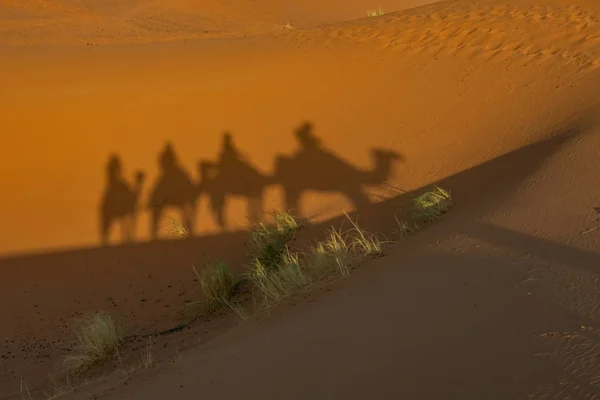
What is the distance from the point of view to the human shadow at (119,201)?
33.4 ft

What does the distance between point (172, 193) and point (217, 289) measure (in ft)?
10.2

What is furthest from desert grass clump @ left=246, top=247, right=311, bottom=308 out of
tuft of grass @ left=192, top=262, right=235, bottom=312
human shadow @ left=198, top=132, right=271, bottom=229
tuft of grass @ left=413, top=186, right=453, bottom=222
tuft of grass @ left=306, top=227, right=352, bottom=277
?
human shadow @ left=198, top=132, right=271, bottom=229

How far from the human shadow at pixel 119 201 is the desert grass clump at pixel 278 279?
112 inches

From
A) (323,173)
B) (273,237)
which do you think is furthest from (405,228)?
(323,173)

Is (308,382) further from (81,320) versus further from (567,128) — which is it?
(567,128)

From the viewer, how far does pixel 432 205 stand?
7840 millimetres

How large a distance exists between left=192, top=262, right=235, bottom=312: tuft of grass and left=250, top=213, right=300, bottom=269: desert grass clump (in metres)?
0.47

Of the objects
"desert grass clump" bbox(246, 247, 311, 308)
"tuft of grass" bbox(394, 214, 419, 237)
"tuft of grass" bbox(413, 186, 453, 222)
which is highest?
"tuft of grass" bbox(413, 186, 453, 222)

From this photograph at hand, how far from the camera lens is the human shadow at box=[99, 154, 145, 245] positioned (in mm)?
10180

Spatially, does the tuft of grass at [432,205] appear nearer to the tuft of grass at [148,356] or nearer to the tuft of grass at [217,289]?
the tuft of grass at [217,289]

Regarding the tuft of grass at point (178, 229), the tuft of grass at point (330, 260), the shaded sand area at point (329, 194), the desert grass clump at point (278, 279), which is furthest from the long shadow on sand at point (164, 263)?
the desert grass clump at point (278, 279)

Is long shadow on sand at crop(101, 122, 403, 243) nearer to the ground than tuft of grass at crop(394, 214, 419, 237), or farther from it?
farther from it

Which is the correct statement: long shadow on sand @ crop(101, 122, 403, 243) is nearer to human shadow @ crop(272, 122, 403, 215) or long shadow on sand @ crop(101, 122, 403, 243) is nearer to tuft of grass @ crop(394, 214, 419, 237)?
human shadow @ crop(272, 122, 403, 215)

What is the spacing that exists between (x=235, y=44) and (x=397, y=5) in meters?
17.3
